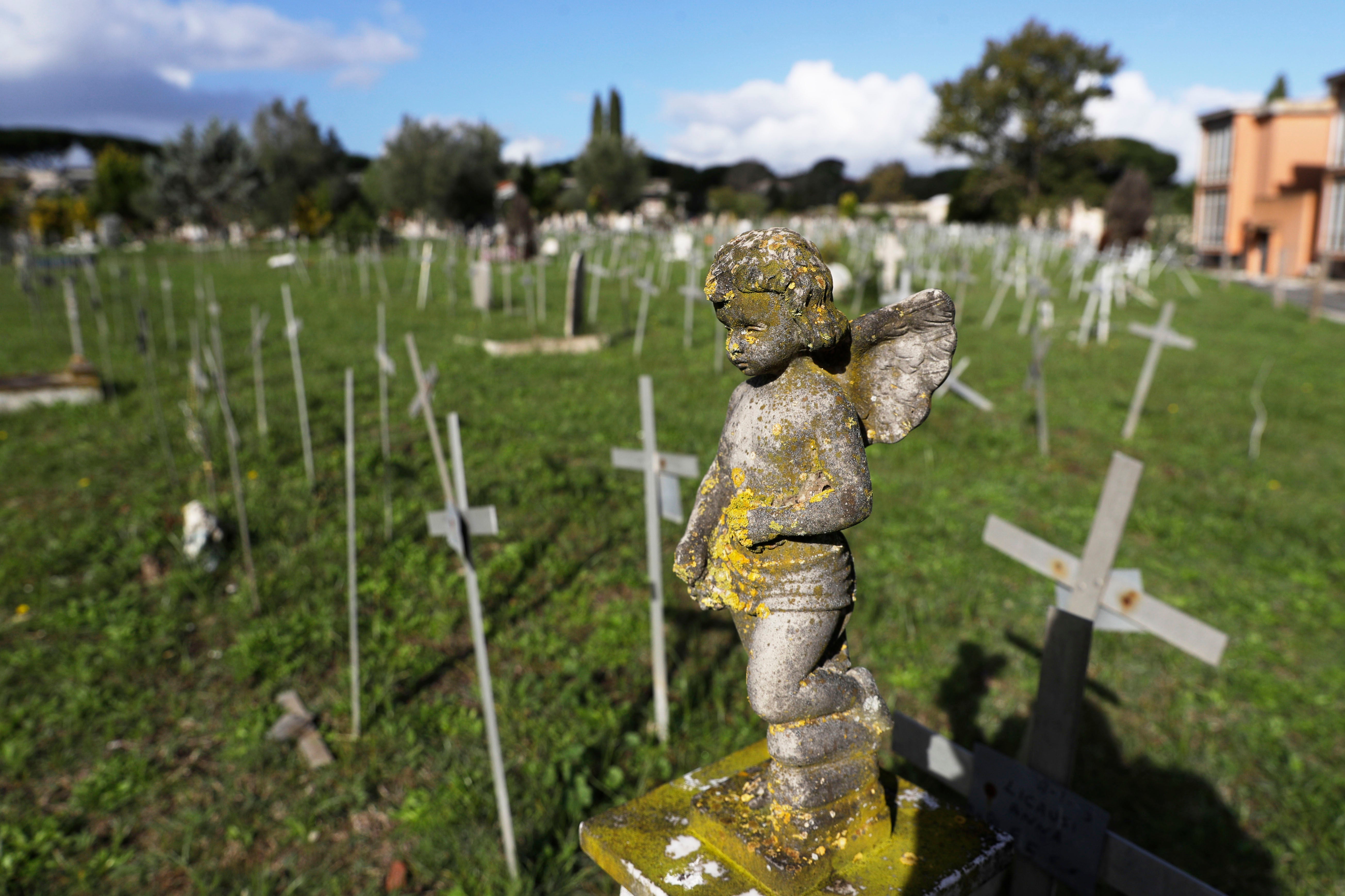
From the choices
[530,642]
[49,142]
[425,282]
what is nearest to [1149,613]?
[530,642]

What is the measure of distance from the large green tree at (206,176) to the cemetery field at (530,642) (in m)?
32.4

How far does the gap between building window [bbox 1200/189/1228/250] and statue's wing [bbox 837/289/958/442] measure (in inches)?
1622

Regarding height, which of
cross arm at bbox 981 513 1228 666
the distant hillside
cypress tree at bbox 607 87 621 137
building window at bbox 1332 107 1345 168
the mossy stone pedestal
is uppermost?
the distant hillside

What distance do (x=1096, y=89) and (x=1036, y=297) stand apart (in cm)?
3054

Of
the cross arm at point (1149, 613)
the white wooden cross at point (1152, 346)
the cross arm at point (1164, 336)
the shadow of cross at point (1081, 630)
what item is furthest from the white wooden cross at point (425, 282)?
the shadow of cross at point (1081, 630)

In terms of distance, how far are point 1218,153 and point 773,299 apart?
4304 centimetres

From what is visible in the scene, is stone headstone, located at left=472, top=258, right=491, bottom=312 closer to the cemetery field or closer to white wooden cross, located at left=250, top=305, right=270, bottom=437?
white wooden cross, located at left=250, top=305, right=270, bottom=437

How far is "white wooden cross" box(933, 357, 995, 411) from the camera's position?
20.5 feet

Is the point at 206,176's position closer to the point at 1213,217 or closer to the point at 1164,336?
the point at 1164,336

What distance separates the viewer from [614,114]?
47000mm

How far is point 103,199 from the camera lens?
40.7 metres

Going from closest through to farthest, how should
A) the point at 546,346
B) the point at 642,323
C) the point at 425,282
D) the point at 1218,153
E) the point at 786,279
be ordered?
1. the point at 786,279
2. the point at 642,323
3. the point at 546,346
4. the point at 425,282
5. the point at 1218,153

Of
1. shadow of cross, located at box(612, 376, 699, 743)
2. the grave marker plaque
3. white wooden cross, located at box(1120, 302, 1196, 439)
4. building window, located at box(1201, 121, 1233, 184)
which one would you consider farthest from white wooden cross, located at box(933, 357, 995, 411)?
building window, located at box(1201, 121, 1233, 184)

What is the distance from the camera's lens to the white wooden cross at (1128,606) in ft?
7.80
